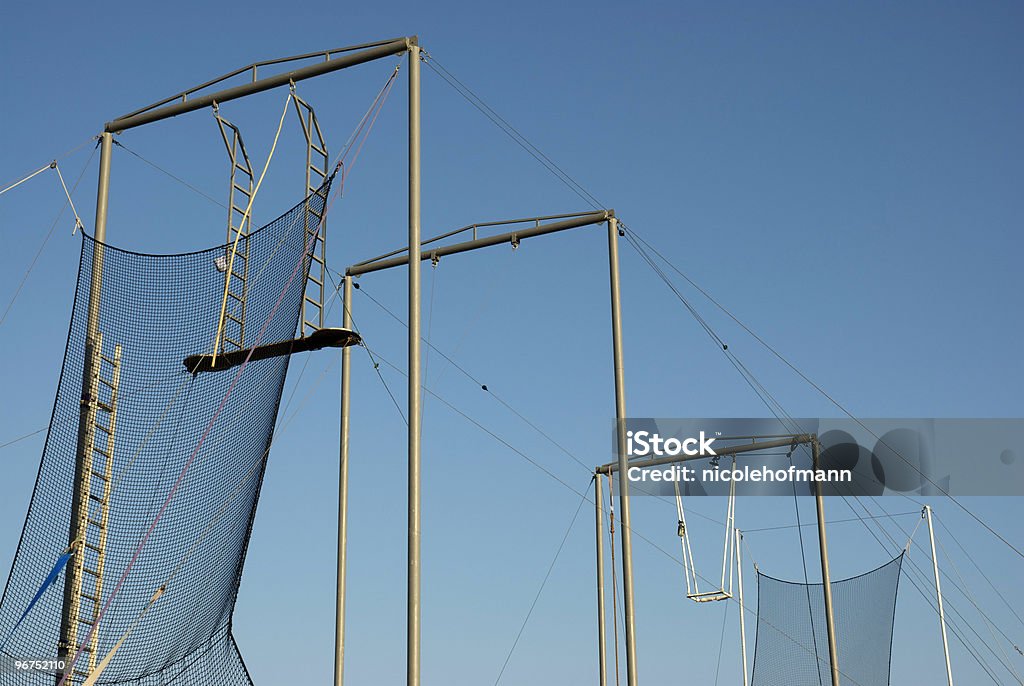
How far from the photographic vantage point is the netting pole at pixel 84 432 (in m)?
11.7

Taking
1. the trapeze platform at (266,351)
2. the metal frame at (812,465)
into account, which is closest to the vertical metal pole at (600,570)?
the metal frame at (812,465)

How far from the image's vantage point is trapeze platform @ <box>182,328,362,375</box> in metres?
13.0

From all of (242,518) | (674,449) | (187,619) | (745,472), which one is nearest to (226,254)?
(242,518)

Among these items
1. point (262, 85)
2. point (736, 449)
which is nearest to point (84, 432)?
point (262, 85)

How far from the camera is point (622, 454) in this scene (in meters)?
16.5

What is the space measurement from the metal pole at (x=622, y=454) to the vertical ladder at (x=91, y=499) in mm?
6159

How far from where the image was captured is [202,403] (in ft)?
42.6

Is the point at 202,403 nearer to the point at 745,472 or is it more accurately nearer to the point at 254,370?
the point at 254,370

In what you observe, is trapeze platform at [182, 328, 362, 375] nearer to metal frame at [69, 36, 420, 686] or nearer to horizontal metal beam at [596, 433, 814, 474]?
metal frame at [69, 36, 420, 686]

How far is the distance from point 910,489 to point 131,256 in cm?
1491

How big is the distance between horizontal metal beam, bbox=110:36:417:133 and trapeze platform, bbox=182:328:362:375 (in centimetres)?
258

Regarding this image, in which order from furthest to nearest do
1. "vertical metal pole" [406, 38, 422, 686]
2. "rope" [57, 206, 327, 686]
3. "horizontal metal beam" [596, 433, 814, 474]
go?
"horizontal metal beam" [596, 433, 814, 474], "rope" [57, 206, 327, 686], "vertical metal pole" [406, 38, 422, 686]

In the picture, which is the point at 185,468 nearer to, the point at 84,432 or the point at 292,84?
the point at 84,432

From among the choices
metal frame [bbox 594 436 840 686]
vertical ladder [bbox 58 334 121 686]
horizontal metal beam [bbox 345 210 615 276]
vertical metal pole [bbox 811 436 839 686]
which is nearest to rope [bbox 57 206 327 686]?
vertical ladder [bbox 58 334 121 686]
